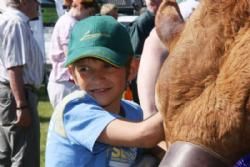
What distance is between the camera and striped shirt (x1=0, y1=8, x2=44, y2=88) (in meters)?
6.32

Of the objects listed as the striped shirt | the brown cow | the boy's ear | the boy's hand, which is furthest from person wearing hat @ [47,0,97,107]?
the brown cow

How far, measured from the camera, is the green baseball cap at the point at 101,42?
263cm

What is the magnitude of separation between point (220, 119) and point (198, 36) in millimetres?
221

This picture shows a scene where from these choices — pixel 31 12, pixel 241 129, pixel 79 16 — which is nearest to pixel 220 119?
pixel 241 129

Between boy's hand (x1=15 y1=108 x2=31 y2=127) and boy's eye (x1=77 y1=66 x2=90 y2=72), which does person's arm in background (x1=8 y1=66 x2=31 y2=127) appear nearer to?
boy's hand (x1=15 y1=108 x2=31 y2=127)

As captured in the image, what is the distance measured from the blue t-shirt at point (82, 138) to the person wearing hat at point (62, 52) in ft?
15.6

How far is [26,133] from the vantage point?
655cm

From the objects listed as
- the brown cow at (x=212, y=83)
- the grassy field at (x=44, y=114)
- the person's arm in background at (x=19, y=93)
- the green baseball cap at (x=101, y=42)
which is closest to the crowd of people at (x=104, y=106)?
the green baseball cap at (x=101, y=42)

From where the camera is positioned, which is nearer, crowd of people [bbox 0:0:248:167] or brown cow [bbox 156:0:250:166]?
brown cow [bbox 156:0:250:166]

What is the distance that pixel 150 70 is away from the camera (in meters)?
3.07

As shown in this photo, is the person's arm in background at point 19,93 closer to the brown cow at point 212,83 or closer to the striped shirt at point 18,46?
the striped shirt at point 18,46

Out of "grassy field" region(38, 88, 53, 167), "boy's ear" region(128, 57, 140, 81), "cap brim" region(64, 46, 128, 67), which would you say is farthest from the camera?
"grassy field" region(38, 88, 53, 167)

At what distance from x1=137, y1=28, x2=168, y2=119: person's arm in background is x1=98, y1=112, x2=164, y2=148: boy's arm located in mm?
551

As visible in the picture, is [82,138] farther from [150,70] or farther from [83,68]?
[150,70]
